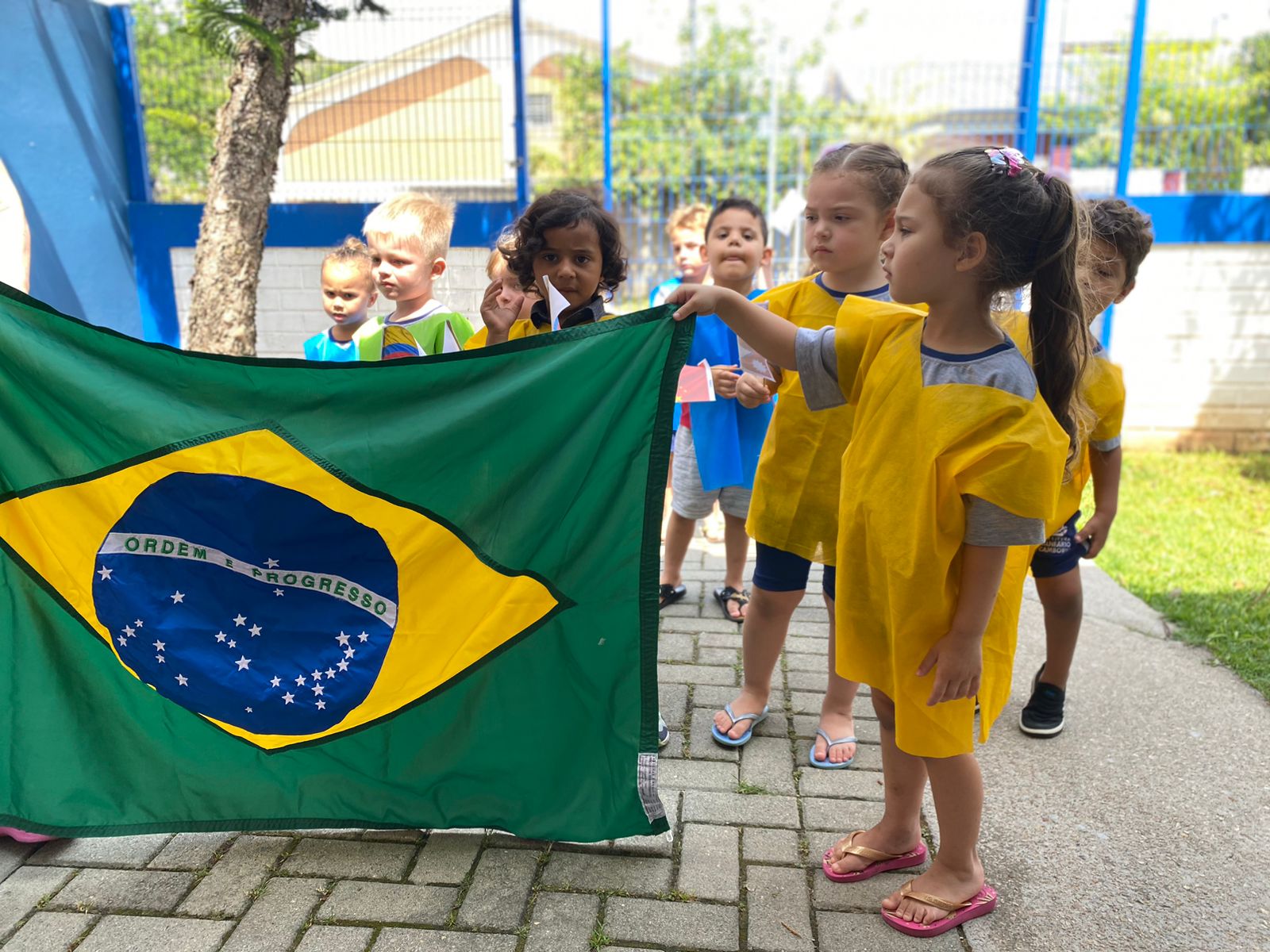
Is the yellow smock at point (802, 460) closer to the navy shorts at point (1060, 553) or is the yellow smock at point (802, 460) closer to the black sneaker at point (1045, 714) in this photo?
the navy shorts at point (1060, 553)

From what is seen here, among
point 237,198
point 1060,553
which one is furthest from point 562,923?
point 237,198

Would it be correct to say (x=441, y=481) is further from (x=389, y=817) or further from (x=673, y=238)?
(x=673, y=238)

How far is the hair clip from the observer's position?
2014 mm

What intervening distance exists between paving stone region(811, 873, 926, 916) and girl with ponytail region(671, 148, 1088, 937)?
64 millimetres

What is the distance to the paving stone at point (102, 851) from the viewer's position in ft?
8.24

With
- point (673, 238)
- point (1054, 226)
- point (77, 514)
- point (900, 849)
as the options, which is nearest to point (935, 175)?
point (1054, 226)

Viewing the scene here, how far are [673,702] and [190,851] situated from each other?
1.57 m

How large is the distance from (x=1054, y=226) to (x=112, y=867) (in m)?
2.71

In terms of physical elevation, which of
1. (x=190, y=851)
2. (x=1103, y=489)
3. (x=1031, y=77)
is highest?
(x=1031, y=77)

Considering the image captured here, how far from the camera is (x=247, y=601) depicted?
2.45 meters

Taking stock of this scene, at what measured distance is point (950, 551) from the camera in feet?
6.81

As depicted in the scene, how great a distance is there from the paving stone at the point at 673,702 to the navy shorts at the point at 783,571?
Result: 609mm

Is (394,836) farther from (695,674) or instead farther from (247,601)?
(695,674)

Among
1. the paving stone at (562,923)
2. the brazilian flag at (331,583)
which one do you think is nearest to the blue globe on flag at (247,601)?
the brazilian flag at (331,583)
